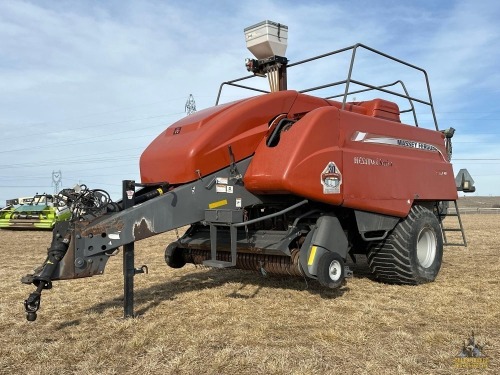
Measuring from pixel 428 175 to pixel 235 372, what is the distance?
4085 mm

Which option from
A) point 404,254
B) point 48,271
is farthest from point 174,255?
point 404,254

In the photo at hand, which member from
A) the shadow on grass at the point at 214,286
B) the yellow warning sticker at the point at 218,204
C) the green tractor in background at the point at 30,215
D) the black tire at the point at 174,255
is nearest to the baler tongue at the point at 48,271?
the shadow on grass at the point at 214,286

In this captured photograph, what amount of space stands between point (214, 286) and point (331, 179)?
215 cm

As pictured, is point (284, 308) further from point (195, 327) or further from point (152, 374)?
point (152, 374)

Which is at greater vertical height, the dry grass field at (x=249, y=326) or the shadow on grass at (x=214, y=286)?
the shadow on grass at (x=214, y=286)

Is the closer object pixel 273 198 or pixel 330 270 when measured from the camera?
pixel 330 270

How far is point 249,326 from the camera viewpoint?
13.9ft

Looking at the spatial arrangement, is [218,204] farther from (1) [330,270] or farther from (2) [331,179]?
(1) [330,270]

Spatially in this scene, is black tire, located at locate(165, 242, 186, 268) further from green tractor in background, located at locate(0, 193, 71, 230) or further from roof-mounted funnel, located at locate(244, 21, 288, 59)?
green tractor in background, located at locate(0, 193, 71, 230)

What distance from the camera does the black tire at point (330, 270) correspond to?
467cm

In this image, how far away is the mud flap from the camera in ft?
15.5

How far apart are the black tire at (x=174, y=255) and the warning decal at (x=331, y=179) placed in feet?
7.28

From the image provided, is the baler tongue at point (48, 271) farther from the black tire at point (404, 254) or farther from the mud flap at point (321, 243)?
the black tire at point (404, 254)

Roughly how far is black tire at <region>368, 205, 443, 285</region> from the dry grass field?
5.3 inches
